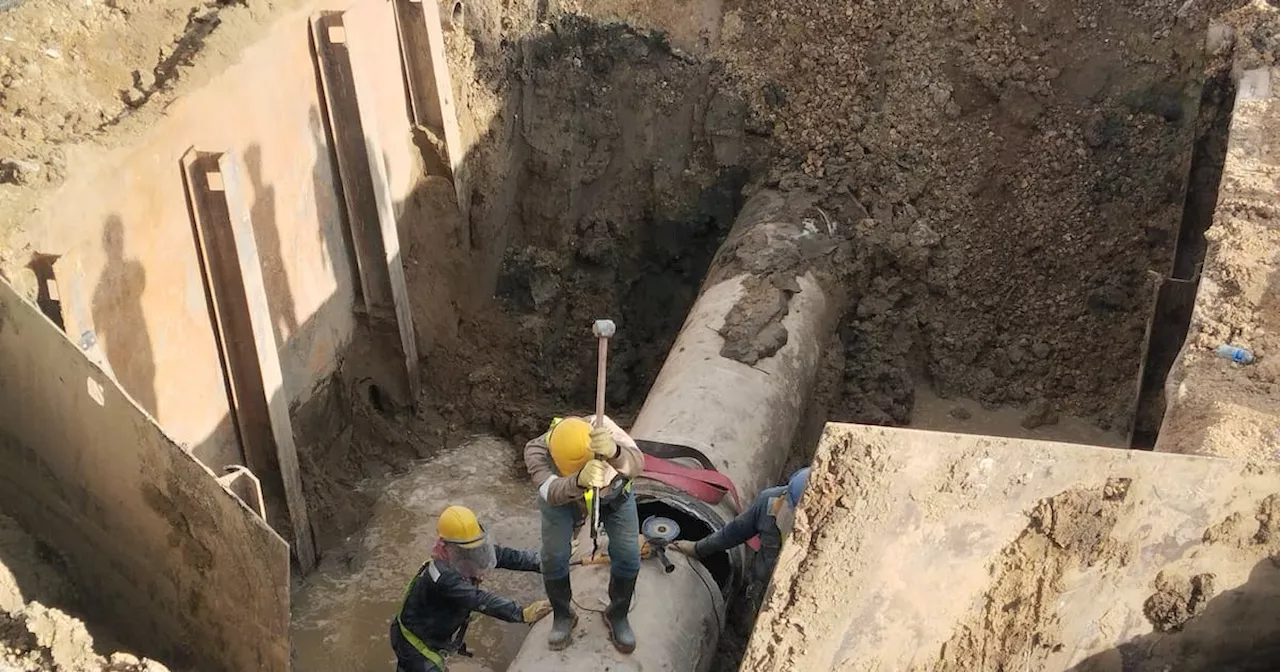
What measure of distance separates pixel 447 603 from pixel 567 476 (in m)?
1.10

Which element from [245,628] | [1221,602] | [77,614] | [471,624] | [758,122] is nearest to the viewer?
[1221,602]

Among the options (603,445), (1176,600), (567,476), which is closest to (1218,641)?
(1176,600)

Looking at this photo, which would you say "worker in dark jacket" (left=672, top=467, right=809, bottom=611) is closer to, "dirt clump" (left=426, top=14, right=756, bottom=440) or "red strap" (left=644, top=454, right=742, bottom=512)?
"red strap" (left=644, top=454, right=742, bottom=512)

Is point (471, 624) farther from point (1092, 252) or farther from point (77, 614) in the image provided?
point (1092, 252)

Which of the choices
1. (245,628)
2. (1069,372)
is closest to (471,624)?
(245,628)

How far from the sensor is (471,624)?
21.0ft

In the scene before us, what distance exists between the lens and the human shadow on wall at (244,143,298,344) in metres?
6.30

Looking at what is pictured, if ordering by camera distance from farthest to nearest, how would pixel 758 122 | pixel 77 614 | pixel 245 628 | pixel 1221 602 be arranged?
1. pixel 758 122
2. pixel 77 614
3. pixel 245 628
4. pixel 1221 602

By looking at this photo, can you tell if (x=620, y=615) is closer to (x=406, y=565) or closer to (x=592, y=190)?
(x=406, y=565)

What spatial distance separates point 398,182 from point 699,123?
2.34 meters

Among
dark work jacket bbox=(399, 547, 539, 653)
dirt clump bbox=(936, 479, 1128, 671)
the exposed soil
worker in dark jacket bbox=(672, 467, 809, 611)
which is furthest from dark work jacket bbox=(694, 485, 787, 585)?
the exposed soil

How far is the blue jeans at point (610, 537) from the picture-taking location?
4809mm

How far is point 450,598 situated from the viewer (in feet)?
17.4

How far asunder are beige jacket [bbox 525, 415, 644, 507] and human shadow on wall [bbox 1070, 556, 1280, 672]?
1890mm
